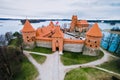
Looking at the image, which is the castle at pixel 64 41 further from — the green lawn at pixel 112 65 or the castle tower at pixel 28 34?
the green lawn at pixel 112 65

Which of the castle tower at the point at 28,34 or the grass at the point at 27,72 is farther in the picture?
the castle tower at the point at 28,34

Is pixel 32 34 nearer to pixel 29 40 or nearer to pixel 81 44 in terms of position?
pixel 29 40

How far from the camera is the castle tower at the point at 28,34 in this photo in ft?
120

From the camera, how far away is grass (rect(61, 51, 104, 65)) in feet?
101

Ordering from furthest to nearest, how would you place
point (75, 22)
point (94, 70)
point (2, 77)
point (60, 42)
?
point (75, 22) < point (60, 42) < point (94, 70) < point (2, 77)

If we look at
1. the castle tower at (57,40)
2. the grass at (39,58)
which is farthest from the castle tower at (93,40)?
the grass at (39,58)

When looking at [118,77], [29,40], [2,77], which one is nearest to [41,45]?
[29,40]

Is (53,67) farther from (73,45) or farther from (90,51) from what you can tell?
(90,51)

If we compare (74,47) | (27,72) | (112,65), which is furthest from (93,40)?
(27,72)

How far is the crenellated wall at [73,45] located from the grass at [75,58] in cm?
122

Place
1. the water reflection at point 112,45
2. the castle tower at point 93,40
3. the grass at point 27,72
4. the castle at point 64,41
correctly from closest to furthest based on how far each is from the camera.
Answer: the grass at point 27,72
the castle tower at point 93,40
the castle at point 64,41
the water reflection at point 112,45

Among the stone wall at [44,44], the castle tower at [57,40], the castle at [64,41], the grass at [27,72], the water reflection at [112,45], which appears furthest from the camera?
the water reflection at [112,45]

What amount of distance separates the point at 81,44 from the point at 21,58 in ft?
50.2

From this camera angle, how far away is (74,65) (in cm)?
2947
